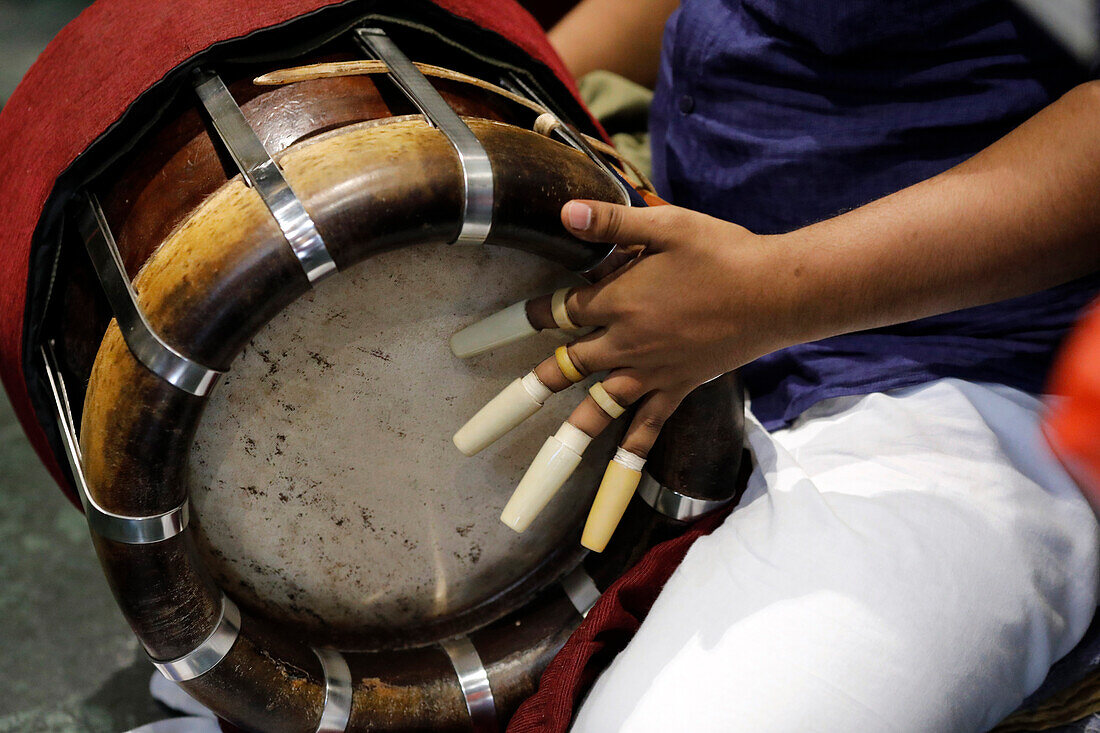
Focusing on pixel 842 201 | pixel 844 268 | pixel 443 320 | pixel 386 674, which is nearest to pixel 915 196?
pixel 844 268

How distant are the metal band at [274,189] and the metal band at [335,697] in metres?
0.35

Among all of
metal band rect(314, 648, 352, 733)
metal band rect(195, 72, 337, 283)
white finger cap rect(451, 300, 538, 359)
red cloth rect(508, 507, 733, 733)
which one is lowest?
metal band rect(314, 648, 352, 733)

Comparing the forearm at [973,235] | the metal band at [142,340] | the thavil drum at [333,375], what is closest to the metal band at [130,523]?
the thavil drum at [333,375]

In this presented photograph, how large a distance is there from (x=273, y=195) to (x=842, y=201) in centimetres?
46

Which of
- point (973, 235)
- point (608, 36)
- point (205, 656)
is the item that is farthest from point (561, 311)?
point (608, 36)

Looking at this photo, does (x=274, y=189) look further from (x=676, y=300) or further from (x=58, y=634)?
(x=58, y=634)

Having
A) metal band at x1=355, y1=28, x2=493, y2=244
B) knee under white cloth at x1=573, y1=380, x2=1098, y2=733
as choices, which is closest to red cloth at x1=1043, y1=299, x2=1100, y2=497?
knee under white cloth at x1=573, y1=380, x2=1098, y2=733

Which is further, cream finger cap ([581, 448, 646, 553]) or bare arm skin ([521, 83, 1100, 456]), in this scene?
cream finger cap ([581, 448, 646, 553])

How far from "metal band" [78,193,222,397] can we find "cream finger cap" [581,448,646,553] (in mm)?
276

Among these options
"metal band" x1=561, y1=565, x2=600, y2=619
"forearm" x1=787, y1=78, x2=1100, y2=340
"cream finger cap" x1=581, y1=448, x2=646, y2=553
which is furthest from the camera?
"metal band" x1=561, y1=565, x2=600, y2=619

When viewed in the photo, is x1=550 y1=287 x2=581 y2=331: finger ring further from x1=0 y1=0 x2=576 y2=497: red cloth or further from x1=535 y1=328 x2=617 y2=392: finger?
x1=0 y1=0 x2=576 y2=497: red cloth

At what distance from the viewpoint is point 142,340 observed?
0.50 metres

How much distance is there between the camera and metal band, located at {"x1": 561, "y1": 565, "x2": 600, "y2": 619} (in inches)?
28.1

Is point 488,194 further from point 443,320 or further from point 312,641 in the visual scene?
point 312,641
